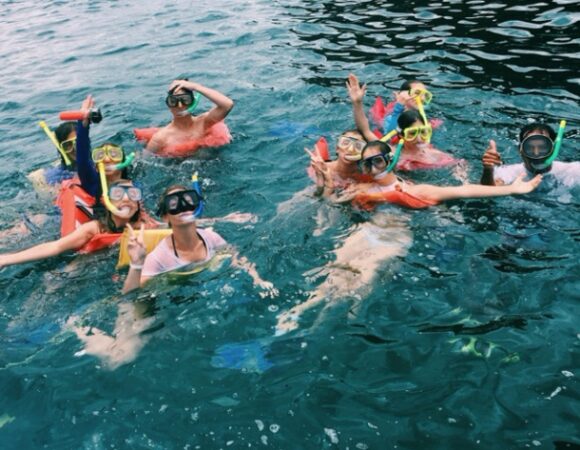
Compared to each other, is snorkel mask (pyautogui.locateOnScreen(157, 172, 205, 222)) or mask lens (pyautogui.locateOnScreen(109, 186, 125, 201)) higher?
snorkel mask (pyautogui.locateOnScreen(157, 172, 205, 222))

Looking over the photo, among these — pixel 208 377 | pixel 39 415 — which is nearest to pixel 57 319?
pixel 39 415

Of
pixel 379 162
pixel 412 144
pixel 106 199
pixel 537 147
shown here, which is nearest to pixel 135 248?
pixel 106 199

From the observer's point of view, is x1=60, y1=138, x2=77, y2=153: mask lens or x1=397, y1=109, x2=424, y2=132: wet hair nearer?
x1=60, y1=138, x2=77, y2=153: mask lens

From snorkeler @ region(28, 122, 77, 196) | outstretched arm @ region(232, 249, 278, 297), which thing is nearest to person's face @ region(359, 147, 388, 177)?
outstretched arm @ region(232, 249, 278, 297)

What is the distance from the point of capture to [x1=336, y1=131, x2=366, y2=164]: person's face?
18.9 feet

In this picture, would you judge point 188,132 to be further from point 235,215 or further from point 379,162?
point 379,162

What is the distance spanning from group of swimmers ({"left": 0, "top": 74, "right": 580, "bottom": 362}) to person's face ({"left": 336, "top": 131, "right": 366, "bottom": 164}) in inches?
0.4

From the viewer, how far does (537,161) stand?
203 inches

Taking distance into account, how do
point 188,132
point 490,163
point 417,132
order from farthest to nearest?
point 188,132, point 417,132, point 490,163

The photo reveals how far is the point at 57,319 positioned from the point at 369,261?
2759mm

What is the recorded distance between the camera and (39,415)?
3668mm

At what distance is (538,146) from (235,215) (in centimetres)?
315

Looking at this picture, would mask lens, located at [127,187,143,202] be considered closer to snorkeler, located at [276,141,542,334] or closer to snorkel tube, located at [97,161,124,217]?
snorkel tube, located at [97,161,124,217]

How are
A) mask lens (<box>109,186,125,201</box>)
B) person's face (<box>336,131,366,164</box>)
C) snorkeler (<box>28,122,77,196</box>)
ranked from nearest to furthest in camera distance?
1. mask lens (<box>109,186,125,201</box>)
2. person's face (<box>336,131,366,164</box>)
3. snorkeler (<box>28,122,77,196</box>)
